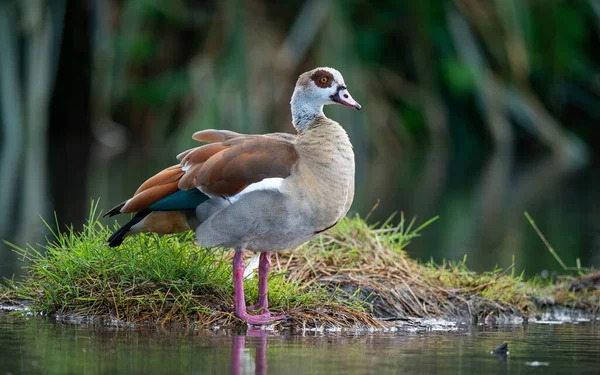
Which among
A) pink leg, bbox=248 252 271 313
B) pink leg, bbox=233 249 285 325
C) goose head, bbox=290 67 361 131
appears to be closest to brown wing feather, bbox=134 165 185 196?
pink leg, bbox=233 249 285 325

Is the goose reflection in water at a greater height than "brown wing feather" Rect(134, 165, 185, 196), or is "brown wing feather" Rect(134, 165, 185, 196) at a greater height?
"brown wing feather" Rect(134, 165, 185, 196)

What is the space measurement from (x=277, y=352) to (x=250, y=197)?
4.00 feet

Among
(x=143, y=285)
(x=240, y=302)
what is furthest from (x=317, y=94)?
(x=143, y=285)

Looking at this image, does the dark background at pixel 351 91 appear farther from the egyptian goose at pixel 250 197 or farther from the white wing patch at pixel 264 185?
the white wing patch at pixel 264 185

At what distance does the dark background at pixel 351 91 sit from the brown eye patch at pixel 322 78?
Result: 301 inches

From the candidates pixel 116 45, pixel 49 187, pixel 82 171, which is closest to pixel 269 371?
pixel 49 187

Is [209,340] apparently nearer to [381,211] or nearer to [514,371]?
[514,371]

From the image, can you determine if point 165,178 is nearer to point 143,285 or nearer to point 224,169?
point 224,169

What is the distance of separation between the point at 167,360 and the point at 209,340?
2.44 ft

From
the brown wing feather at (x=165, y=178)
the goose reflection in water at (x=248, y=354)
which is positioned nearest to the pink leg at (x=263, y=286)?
the goose reflection in water at (x=248, y=354)

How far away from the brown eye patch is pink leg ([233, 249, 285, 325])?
1.37m

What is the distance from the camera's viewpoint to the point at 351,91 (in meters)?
25.9

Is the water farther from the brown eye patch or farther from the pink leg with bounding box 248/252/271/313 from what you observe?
the brown eye patch

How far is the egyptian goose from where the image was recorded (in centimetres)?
713
